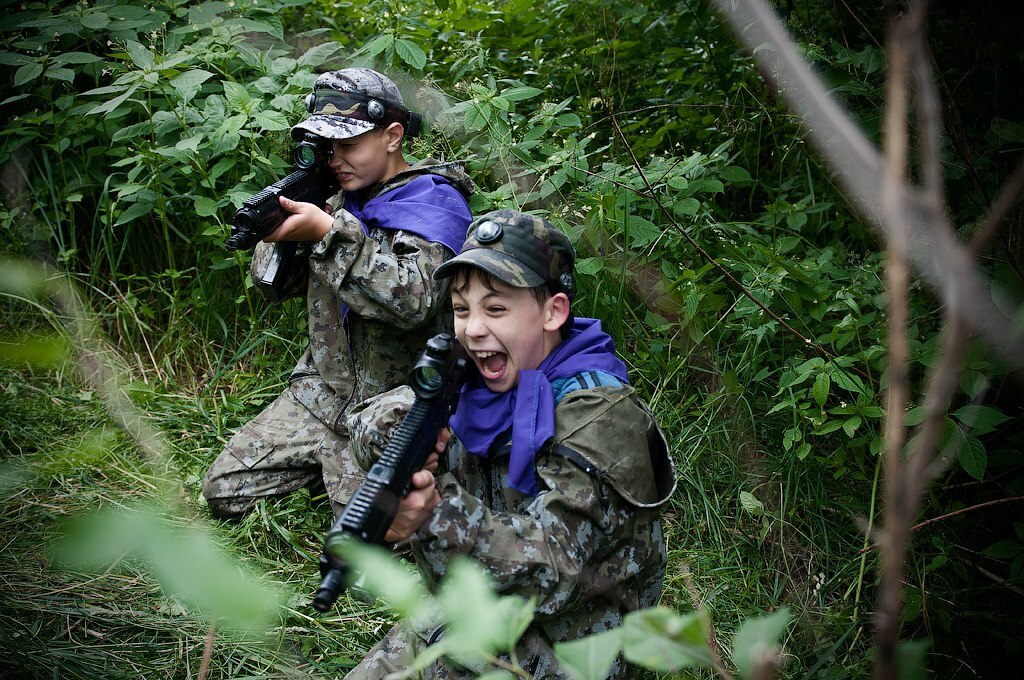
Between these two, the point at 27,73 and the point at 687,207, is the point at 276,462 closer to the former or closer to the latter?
the point at 687,207

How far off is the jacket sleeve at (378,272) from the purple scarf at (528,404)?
0.83 m

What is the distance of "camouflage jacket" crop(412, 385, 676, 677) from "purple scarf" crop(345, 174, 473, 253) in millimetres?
1109

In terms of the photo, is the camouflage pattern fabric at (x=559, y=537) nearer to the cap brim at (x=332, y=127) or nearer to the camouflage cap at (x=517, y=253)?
the camouflage cap at (x=517, y=253)

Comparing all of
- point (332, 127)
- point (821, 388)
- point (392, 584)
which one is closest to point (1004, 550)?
point (821, 388)

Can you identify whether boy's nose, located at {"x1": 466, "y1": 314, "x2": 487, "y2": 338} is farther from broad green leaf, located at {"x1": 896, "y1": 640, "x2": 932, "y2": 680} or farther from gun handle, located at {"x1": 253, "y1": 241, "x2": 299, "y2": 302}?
broad green leaf, located at {"x1": 896, "y1": 640, "x2": 932, "y2": 680}

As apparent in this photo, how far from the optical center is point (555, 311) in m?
2.45

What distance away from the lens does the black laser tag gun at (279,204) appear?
2992mm

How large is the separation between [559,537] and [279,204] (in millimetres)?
1712

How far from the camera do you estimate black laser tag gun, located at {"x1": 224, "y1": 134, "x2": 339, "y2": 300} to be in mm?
2992

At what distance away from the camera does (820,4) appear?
4109 millimetres

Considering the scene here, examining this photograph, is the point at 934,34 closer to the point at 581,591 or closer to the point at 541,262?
the point at 541,262

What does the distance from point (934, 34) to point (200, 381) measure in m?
3.77

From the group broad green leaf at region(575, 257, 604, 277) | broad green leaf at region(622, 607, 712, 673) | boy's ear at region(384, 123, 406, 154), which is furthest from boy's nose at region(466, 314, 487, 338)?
broad green leaf at region(622, 607, 712, 673)

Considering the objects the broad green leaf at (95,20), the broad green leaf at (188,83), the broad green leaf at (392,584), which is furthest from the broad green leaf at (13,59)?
the broad green leaf at (392,584)
